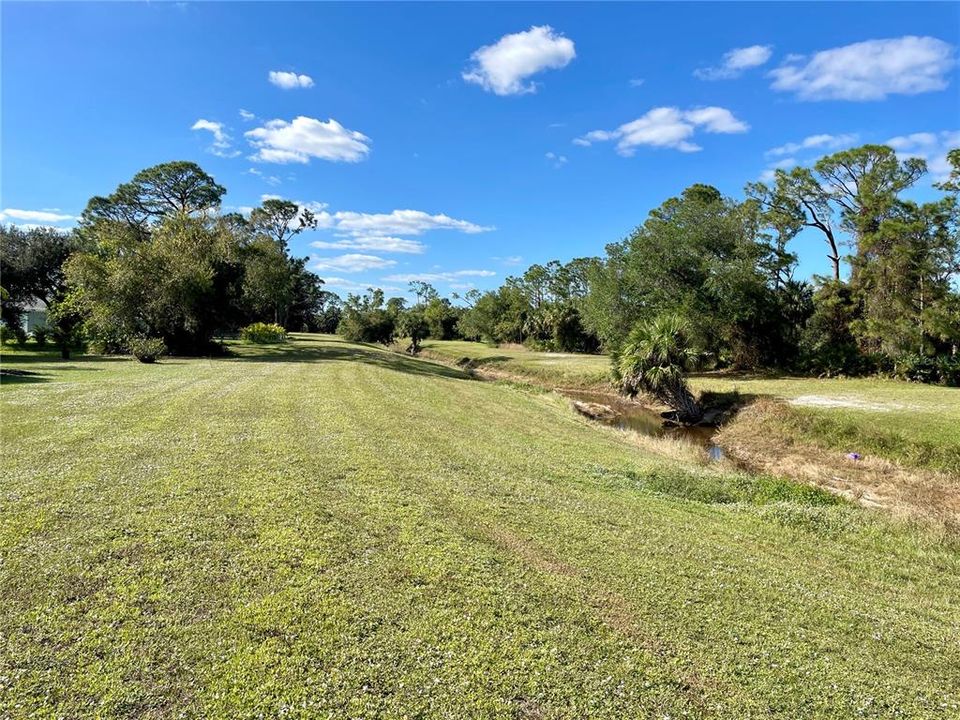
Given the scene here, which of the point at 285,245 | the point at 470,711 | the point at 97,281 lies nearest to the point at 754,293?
the point at 470,711

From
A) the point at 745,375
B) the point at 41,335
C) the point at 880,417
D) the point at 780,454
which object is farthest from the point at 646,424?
the point at 41,335

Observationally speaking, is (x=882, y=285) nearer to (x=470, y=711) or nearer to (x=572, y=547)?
(x=572, y=547)

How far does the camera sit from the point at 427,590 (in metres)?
4.17

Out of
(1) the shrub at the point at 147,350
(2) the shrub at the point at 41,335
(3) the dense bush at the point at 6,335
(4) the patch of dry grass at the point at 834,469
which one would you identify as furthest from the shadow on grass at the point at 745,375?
(3) the dense bush at the point at 6,335

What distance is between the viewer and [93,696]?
2875 millimetres

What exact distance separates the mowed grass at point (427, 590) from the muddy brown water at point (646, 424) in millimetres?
7156

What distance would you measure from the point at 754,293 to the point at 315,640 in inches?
1153

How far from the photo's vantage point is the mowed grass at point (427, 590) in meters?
3.12

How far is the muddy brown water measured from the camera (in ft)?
51.4

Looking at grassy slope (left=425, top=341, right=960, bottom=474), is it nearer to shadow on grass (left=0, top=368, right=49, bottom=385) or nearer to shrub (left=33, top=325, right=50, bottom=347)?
shadow on grass (left=0, top=368, right=49, bottom=385)

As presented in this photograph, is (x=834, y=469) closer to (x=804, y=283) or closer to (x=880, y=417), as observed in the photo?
(x=880, y=417)

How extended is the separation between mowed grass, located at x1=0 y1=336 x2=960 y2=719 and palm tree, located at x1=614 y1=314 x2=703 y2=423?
9.38 meters

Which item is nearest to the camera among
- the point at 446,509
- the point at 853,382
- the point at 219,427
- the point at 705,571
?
the point at 705,571

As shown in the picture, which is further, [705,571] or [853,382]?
[853,382]
